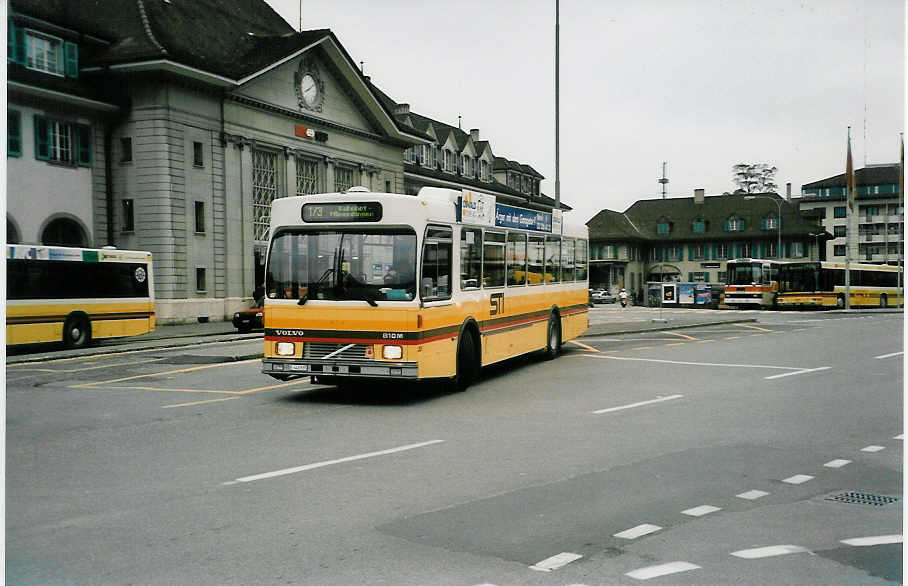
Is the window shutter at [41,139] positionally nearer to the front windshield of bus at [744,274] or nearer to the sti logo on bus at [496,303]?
the sti logo on bus at [496,303]

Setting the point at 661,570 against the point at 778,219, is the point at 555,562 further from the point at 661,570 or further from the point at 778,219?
the point at 778,219

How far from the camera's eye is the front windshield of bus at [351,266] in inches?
474

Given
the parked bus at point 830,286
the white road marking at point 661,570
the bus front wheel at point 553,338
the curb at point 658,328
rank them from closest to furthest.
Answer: the white road marking at point 661,570
the bus front wheel at point 553,338
the curb at point 658,328
the parked bus at point 830,286

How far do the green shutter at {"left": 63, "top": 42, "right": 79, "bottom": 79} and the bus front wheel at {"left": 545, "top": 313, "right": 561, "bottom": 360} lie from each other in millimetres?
24296

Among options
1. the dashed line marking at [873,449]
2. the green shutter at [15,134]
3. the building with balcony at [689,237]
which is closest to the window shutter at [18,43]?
the green shutter at [15,134]

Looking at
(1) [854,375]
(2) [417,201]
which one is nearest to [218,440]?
(2) [417,201]

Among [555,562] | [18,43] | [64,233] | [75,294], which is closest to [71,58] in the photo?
[18,43]

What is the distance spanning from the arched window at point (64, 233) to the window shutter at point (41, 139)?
2480mm

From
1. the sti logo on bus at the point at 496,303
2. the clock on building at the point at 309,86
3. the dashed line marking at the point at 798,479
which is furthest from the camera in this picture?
the clock on building at the point at 309,86

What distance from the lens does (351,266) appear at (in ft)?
39.9

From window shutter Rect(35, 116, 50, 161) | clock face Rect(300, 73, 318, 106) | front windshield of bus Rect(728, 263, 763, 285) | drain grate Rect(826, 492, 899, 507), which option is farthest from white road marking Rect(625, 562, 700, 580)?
front windshield of bus Rect(728, 263, 763, 285)

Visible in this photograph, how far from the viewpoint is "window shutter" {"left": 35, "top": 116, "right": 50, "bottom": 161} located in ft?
106

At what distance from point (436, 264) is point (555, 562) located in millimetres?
7562

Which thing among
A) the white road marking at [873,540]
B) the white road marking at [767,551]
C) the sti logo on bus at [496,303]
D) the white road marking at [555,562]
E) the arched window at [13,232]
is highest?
the arched window at [13,232]
